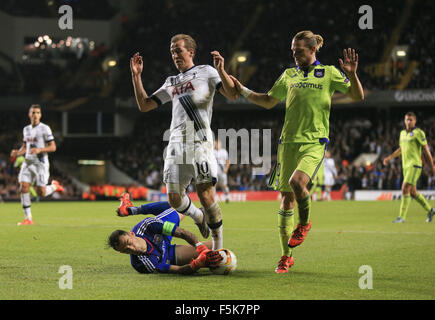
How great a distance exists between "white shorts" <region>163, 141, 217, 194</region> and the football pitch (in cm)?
98

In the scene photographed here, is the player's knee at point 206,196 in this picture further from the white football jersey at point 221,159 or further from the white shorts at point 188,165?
the white football jersey at point 221,159

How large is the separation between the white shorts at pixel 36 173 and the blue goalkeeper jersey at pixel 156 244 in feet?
23.8

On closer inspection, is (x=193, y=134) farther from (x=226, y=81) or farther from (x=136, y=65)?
(x=136, y=65)

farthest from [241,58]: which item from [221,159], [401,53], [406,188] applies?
[406,188]

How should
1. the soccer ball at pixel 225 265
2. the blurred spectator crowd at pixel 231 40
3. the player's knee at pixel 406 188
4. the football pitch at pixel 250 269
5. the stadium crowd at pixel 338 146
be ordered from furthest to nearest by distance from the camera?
the blurred spectator crowd at pixel 231 40 → the stadium crowd at pixel 338 146 → the player's knee at pixel 406 188 → the soccer ball at pixel 225 265 → the football pitch at pixel 250 269

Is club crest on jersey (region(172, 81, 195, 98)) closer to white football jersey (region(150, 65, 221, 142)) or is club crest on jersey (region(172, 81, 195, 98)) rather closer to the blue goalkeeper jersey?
white football jersey (region(150, 65, 221, 142))

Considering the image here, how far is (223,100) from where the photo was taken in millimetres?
35125

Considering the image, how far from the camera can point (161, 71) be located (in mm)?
36000

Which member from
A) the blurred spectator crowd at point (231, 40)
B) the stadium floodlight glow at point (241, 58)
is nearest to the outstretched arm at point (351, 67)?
the blurred spectator crowd at point (231, 40)

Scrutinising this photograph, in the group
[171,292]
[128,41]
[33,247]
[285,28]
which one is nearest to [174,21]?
[128,41]

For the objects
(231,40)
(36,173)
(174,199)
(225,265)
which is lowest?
(225,265)

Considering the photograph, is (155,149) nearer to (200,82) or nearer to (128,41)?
(128,41)

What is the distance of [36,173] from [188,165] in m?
7.80

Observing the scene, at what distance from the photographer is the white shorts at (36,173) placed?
44.8 feet
